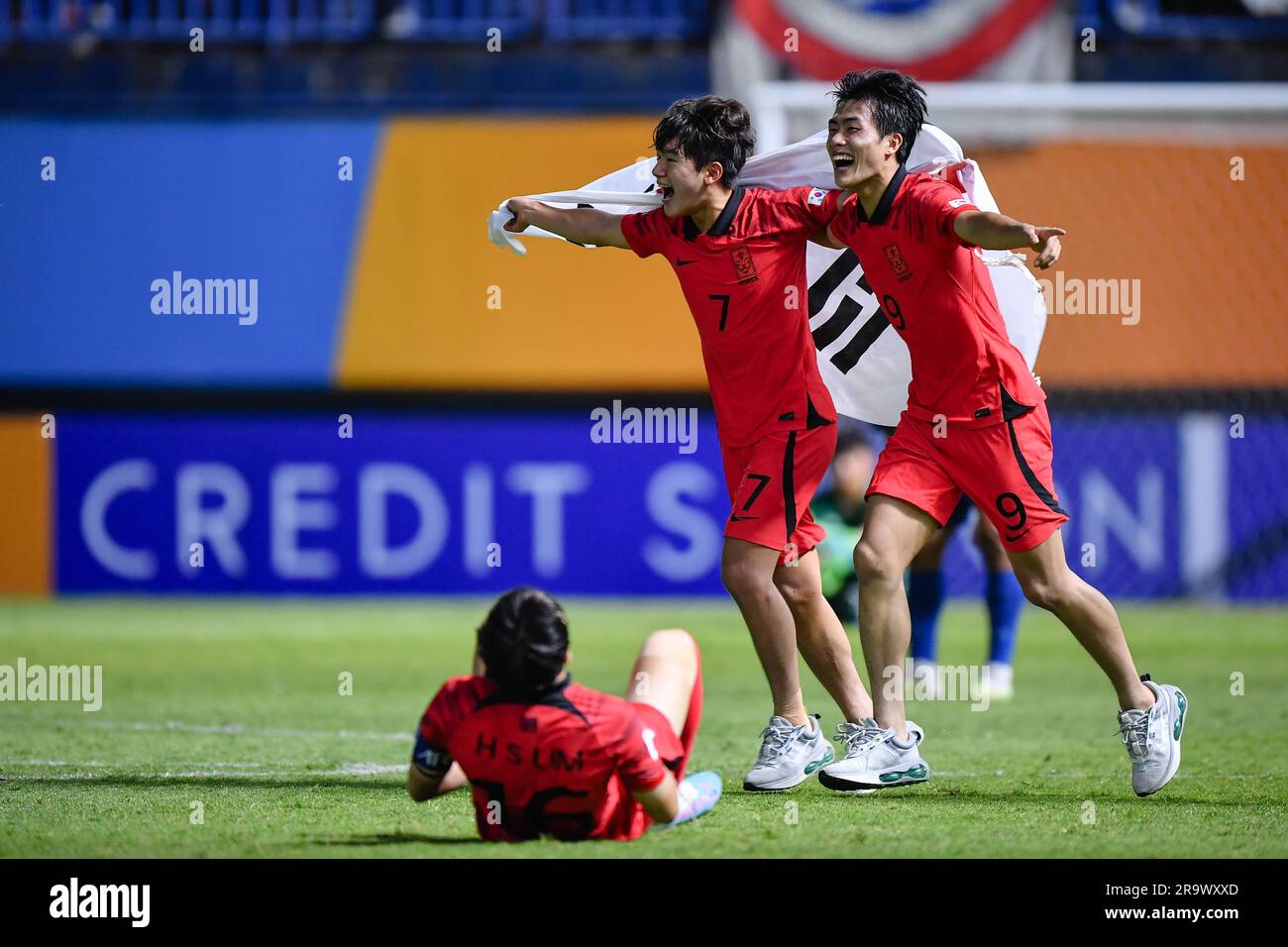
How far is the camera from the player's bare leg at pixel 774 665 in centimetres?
515

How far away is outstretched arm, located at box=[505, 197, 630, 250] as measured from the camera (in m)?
5.53

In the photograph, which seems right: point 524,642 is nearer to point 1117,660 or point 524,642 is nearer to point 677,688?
point 677,688

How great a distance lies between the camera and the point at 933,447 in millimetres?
5211

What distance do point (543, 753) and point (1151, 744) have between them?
6.52ft

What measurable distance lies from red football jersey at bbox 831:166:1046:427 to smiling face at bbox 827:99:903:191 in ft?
0.28

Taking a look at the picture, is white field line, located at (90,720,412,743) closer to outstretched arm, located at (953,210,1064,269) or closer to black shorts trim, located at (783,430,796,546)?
black shorts trim, located at (783,430,796,546)

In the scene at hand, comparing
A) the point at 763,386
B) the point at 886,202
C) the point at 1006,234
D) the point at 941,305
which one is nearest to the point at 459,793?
the point at 763,386

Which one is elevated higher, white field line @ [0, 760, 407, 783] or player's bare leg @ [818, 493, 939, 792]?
player's bare leg @ [818, 493, 939, 792]

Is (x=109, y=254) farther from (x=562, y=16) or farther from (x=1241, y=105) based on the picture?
(x=1241, y=105)

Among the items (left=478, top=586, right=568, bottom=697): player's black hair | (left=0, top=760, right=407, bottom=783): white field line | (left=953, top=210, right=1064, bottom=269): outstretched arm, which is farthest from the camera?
(left=0, top=760, right=407, bottom=783): white field line

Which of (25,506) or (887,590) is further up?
(25,506)

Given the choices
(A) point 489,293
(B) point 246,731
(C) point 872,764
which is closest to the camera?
(C) point 872,764

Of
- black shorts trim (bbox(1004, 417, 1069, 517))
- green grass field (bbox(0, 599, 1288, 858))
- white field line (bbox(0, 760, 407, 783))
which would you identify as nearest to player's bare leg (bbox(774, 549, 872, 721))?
green grass field (bbox(0, 599, 1288, 858))

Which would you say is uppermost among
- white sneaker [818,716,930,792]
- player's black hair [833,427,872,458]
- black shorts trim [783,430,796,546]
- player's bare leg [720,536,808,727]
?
player's black hair [833,427,872,458]
